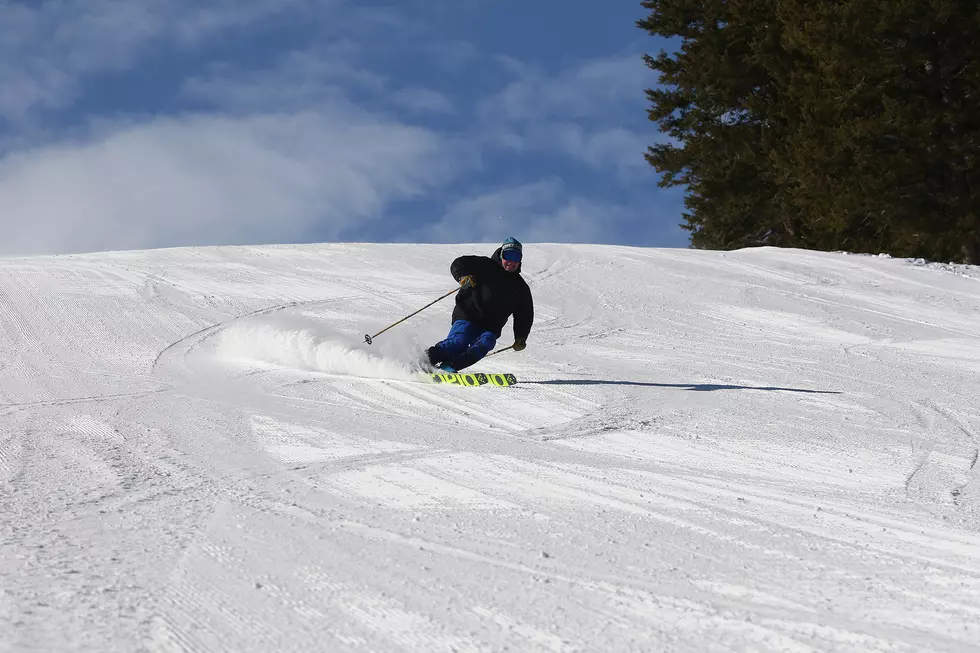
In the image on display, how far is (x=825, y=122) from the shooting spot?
108 feet

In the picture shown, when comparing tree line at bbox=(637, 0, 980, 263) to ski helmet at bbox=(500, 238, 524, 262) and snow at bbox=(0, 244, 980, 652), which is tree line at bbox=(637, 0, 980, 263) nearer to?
snow at bbox=(0, 244, 980, 652)

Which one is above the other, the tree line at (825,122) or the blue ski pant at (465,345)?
the tree line at (825,122)

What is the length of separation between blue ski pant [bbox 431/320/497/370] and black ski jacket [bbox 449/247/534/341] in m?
0.07

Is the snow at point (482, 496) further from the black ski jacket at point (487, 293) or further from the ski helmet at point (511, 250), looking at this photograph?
the ski helmet at point (511, 250)

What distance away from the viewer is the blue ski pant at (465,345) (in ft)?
31.2

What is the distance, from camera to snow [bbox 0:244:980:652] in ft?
9.94

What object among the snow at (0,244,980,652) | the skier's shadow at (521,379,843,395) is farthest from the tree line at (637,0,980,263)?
the skier's shadow at (521,379,843,395)

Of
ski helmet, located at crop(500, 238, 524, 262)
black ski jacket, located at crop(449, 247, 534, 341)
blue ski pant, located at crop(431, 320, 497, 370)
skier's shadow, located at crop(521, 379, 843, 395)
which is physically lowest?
skier's shadow, located at crop(521, 379, 843, 395)

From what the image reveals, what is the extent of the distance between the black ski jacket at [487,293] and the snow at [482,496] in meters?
0.67

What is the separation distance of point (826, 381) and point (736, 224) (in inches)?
1184

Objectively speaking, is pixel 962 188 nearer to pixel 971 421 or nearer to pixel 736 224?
pixel 736 224

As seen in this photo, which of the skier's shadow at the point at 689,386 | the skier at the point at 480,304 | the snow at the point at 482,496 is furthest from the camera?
the skier at the point at 480,304

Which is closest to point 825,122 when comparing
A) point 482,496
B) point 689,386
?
point 689,386

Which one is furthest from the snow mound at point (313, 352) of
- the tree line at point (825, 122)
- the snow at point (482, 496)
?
the tree line at point (825, 122)
